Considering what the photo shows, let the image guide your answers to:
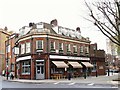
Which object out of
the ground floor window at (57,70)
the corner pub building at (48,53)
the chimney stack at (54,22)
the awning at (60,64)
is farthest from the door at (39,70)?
the chimney stack at (54,22)

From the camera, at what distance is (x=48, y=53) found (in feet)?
138

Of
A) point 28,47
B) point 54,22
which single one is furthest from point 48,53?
point 54,22

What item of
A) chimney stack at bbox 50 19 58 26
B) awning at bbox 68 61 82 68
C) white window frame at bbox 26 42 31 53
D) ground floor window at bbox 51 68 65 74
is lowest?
ground floor window at bbox 51 68 65 74

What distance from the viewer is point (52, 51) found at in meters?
43.0

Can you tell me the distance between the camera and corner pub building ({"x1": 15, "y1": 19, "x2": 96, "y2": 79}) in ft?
138

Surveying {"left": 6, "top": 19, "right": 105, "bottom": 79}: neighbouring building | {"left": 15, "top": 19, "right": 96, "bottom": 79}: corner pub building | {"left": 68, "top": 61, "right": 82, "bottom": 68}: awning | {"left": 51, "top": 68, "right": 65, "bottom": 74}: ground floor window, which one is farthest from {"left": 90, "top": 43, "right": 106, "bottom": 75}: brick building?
{"left": 51, "top": 68, "right": 65, "bottom": 74}: ground floor window

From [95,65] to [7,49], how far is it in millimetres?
20749

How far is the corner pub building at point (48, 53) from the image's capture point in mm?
41938

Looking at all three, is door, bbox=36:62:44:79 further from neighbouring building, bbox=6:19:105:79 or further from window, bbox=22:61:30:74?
window, bbox=22:61:30:74

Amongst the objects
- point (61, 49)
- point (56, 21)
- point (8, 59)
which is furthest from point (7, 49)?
point (61, 49)

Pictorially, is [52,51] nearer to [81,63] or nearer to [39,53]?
[39,53]

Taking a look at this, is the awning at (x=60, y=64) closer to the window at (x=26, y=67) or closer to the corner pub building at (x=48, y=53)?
the corner pub building at (x=48, y=53)

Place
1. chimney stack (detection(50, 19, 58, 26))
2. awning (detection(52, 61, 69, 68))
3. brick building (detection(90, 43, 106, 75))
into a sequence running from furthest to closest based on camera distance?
brick building (detection(90, 43, 106, 75)), chimney stack (detection(50, 19, 58, 26)), awning (detection(52, 61, 69, 68))

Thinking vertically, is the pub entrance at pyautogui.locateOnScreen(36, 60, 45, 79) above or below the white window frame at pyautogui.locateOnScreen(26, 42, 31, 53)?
below
